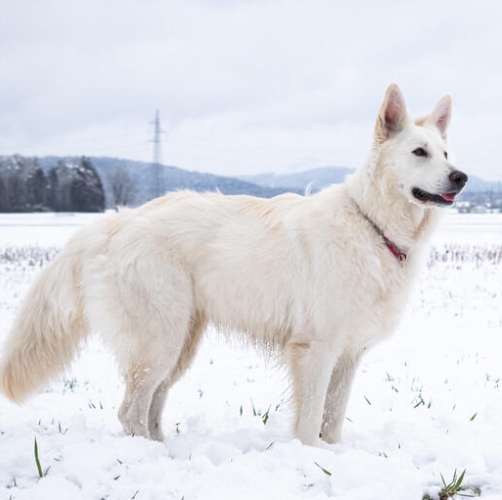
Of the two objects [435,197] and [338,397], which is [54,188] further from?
[435,197]

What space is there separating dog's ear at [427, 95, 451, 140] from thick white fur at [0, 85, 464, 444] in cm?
16

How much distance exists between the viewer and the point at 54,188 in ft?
196

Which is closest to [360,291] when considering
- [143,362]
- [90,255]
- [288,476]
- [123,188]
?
[288,476]

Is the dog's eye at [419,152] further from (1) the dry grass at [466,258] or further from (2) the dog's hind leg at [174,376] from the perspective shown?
(1) the dry grass at [466,258]

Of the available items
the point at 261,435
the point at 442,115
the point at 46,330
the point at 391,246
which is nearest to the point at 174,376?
the point at 261,435

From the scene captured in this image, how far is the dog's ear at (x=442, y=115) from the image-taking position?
163 inches

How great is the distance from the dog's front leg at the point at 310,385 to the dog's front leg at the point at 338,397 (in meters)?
0.22

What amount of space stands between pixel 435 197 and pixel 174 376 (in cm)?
230

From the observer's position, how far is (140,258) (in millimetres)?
3816

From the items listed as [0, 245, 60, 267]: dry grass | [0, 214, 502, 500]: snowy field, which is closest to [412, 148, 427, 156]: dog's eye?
[0, 214, 502, 500]: snowy field

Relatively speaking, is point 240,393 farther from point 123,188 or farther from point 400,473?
point 123,188

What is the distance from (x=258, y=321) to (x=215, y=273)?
453 millimetres

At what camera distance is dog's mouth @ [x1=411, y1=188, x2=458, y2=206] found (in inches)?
144

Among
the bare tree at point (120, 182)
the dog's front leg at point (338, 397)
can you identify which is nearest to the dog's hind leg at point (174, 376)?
the dog's front leg at point (338, 397)
